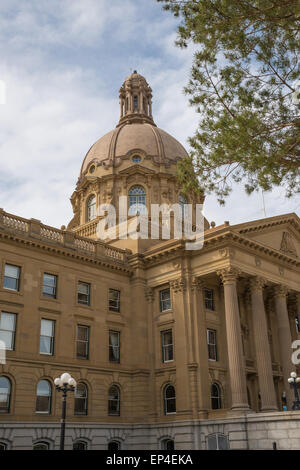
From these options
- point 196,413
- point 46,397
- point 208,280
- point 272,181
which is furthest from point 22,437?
point 272,181

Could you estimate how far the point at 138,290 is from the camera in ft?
119

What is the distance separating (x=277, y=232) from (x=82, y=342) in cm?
1715

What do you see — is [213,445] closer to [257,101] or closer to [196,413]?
[196,413]

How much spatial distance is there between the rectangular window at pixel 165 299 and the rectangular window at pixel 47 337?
8524 mm

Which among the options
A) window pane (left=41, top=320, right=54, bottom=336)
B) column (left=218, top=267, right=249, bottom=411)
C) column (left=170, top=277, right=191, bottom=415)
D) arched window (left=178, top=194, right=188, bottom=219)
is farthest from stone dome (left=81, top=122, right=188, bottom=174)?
window pane (left=41, top=320, right=54, bottom=336)

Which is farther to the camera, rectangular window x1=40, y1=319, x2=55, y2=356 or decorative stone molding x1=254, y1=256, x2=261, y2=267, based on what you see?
decorative stone molding x1=254, y1=256, x2=261, y2=267

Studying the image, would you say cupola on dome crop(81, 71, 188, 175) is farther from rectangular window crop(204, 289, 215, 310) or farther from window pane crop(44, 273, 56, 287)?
window pane crop(44, 273, 56, 287)

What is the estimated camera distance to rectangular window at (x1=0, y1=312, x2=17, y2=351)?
92.9 ft

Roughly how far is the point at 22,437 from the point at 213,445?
36.3 ft

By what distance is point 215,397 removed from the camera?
109 feet

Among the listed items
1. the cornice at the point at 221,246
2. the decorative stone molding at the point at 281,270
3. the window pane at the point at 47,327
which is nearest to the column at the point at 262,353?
the cornice at the point at 221,246

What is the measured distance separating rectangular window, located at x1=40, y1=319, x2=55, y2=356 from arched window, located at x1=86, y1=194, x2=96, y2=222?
68.4ft
